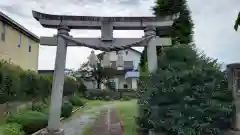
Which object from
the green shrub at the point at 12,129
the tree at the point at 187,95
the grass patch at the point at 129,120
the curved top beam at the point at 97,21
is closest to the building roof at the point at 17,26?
the curved top beam at the point at 97,21

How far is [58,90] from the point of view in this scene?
29.0 ft

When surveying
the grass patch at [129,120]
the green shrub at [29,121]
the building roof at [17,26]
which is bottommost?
the grass patch at [129,120]

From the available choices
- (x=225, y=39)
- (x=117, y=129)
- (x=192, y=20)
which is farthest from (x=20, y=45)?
(x=225, y=39)

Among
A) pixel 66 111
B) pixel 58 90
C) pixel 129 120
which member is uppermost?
pixel 58 90

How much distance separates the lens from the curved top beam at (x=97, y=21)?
8.99 m

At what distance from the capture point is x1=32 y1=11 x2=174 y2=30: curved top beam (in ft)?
29.5

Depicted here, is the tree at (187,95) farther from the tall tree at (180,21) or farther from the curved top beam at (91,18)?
the tall tree at (180,21)

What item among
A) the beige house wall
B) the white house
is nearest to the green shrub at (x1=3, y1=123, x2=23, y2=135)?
the beige house wall

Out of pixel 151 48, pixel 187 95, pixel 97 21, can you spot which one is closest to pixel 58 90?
pixel 97 21

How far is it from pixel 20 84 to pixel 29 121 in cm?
242

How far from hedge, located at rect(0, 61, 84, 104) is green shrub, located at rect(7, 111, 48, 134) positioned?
961 mm

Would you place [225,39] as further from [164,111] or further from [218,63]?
[164,111]

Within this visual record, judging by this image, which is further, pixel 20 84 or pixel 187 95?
pixel 20 84

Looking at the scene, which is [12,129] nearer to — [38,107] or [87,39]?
[87,39]
